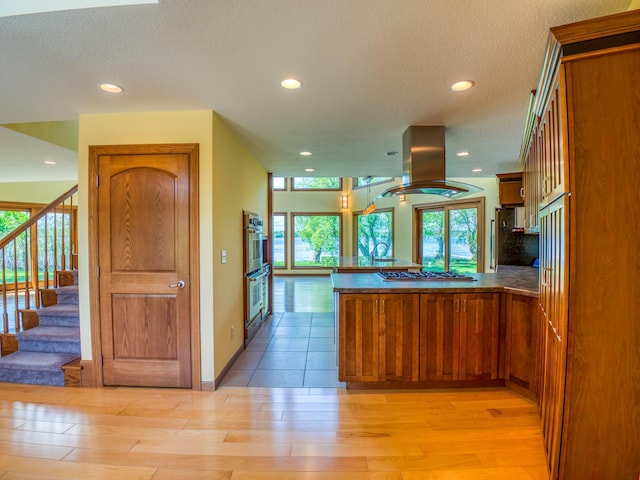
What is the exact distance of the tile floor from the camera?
2.82 m

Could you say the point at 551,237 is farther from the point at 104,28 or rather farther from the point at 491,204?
the point at 491,204

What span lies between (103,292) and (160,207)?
0.91 meters

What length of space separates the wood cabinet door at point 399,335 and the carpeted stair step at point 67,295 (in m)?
3.52

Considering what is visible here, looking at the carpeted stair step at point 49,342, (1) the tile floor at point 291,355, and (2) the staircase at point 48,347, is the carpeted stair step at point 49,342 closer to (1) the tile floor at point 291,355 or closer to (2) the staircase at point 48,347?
(2) the staircase at point 48,347

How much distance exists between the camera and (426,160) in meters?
3.06

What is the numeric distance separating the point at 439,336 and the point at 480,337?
36cm

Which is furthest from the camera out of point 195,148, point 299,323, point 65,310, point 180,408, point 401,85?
point 299,323

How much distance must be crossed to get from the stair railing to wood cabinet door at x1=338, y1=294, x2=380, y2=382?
130 inches

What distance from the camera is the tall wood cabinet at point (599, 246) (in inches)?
52.1

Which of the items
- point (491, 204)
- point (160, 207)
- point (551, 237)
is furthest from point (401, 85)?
point (491, 204)

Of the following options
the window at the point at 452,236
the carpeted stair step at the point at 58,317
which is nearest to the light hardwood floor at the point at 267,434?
the carpeted stair step at the point at 58,317

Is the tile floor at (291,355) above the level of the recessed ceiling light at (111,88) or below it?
below

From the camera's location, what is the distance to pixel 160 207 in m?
2.65

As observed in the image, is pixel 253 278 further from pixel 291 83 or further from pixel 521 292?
pixel 521 292
